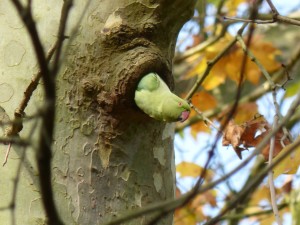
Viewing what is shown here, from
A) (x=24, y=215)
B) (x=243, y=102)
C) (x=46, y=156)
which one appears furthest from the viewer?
(x=243, y=102)

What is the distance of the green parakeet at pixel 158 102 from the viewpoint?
115 centimetres

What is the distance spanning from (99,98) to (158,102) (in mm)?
111

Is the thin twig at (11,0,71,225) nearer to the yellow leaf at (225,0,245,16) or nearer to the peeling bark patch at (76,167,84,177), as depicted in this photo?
the peeling bark patch at (76,167,84,177)

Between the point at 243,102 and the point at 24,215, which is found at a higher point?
the point at 243,102

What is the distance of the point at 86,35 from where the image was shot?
118cm

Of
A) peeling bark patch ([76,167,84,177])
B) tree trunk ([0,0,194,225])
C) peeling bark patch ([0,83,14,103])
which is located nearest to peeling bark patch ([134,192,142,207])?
tree trunk ([0,0,194,225])

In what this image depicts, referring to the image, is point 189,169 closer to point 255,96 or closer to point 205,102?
point 205,102

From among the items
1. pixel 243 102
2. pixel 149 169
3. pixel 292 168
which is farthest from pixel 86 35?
pixel 243 102

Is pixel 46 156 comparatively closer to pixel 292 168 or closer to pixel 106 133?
pixel 106 133

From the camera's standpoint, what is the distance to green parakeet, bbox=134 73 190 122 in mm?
1148

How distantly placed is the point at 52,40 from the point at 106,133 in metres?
0.20

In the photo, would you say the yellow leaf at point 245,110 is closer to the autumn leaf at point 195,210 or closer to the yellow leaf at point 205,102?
the yellow leaf at point 205,102

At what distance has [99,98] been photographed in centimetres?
116

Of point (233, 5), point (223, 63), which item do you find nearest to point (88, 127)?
point (223, 63)
